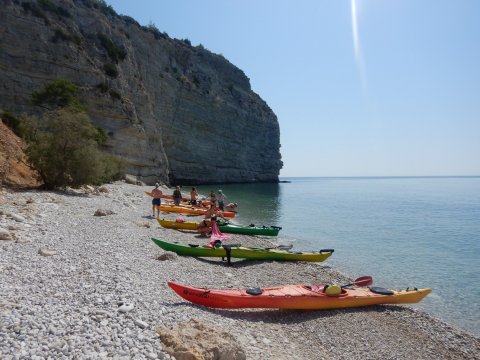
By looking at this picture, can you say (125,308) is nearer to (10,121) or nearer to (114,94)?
(10,121)

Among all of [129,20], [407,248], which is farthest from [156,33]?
[407,248]

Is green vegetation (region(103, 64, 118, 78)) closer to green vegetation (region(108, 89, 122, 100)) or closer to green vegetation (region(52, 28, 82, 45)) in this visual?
green vegetation (region(108, 89, 122, 100))

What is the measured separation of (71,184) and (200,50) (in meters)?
55.6

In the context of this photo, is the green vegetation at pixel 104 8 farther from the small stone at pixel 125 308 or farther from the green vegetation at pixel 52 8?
the small stone at pixel 125 308

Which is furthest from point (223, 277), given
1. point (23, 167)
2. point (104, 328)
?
point (23, 167)

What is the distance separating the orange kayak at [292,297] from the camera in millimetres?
7388

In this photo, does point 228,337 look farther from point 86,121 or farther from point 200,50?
point 200,50

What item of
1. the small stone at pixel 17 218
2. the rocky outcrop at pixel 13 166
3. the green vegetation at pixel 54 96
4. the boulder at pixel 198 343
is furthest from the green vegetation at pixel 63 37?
the boulder at pixel 198 343

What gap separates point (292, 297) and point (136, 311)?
3822 mm

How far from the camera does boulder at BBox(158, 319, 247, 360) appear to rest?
4660mm

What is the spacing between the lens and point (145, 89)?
51250 mm

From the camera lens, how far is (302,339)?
7137 millimetres

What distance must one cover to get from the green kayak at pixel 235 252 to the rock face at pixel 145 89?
88.4 ft

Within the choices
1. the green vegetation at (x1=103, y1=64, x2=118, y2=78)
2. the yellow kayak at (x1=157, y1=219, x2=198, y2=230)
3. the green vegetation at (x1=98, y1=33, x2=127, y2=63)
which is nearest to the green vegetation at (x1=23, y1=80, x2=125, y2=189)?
the yellow kayak at (x1=157, y1=219, x2=198, y2=230)
